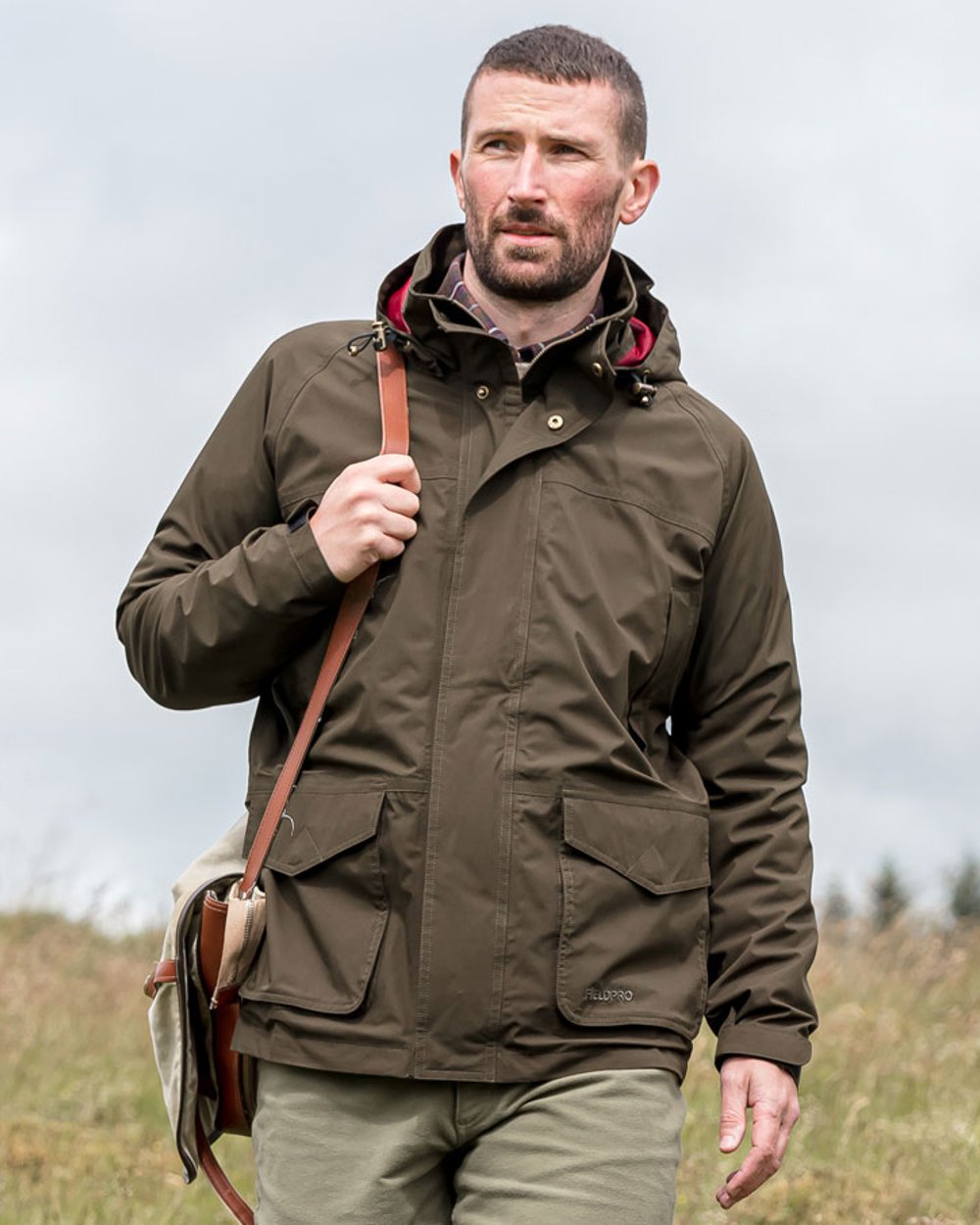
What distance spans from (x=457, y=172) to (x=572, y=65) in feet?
1.20

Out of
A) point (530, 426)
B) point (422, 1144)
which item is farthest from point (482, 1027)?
point (530, 426)

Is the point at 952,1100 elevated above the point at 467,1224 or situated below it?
below

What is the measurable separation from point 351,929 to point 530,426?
1.03m

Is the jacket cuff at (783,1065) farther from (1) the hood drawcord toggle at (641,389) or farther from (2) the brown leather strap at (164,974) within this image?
(1) the hood drawcord toggle at (641,389)

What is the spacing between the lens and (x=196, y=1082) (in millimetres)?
3674

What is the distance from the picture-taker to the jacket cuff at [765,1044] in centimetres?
375

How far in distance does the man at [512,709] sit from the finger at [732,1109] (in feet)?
0.04

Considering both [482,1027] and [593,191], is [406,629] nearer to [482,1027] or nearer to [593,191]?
[482,1027]

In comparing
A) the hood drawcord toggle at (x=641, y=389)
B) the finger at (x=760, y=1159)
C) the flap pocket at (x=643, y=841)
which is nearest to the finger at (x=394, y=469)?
the hood drawcord toggle at (x=641, y=389)

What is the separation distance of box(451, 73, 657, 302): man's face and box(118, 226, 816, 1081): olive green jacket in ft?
0.51

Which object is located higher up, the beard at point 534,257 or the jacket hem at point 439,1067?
the beard at point 534,257

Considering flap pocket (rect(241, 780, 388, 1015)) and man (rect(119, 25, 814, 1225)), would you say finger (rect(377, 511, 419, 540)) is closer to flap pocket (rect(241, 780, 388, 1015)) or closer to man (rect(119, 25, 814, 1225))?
man (rect(119, 25, 814, 1225))

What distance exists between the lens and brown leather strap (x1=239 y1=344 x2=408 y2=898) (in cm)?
353

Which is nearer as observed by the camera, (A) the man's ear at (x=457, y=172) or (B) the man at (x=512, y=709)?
(B) the man at (x=512, y=709)
